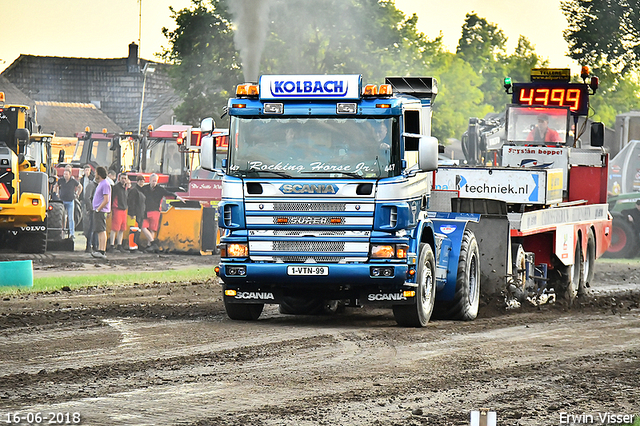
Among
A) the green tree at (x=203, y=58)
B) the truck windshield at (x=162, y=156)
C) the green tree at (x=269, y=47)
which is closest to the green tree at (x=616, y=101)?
the green tree at (x=269, y=47)

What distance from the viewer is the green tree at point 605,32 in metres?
44.3

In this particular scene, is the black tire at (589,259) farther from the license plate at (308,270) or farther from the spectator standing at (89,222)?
the spectator standing at (89,222)

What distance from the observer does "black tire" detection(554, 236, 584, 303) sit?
17141mm

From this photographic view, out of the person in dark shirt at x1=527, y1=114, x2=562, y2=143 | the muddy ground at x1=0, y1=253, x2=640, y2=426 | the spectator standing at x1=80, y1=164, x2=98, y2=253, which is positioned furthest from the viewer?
the spectator standing at x1=80, y1=164, x2=98, y2=253

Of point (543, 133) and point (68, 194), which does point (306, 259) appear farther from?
point (68, 194)

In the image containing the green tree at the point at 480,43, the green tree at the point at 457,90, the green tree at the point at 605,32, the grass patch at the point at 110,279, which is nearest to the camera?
the grass patch at the point at 110,279

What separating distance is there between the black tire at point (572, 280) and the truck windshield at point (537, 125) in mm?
2725

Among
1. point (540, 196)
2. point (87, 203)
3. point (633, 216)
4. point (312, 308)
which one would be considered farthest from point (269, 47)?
point (312, 308)

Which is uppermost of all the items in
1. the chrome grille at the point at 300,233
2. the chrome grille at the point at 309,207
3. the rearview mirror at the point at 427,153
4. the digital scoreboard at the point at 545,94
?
the digital scoreboard at the point at 545,94

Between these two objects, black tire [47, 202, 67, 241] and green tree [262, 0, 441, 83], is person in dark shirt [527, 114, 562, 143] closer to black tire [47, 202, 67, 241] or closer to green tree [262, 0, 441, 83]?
black tire [47, 202, 67, 241]

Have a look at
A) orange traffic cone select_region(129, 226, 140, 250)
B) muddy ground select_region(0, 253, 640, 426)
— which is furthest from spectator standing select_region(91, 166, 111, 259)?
A: muddy ground select_region(0, 253, 640, 426)

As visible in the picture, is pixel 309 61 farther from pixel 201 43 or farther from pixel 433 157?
pixel 433 157

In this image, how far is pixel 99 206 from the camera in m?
24.1

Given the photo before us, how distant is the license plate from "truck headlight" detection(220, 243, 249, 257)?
532mm
